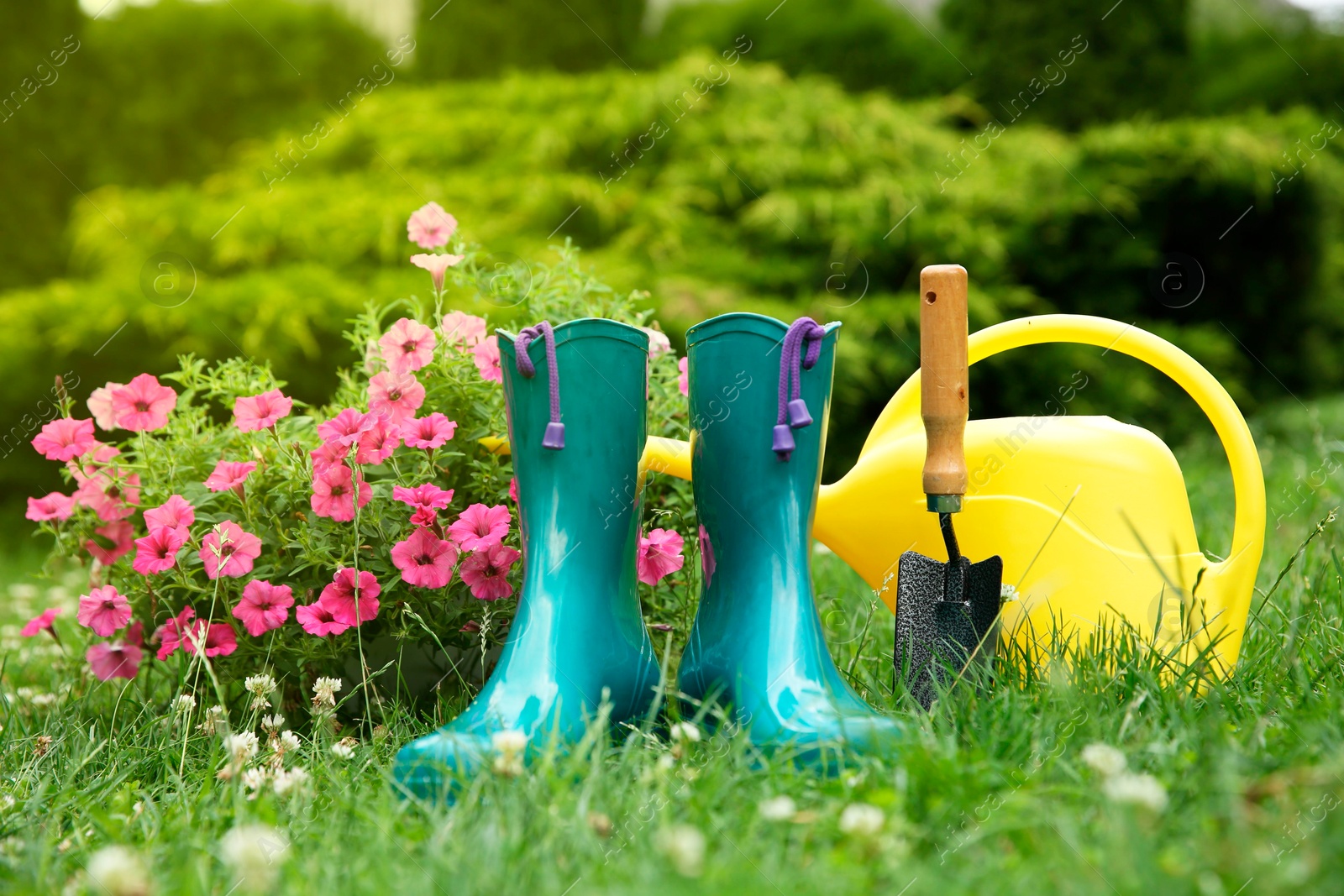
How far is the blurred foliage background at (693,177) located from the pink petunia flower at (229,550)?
1.27 metres

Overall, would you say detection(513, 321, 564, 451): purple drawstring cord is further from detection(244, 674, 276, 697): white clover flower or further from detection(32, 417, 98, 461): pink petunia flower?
detection(32, 417, 98, 461): pink petunia flower

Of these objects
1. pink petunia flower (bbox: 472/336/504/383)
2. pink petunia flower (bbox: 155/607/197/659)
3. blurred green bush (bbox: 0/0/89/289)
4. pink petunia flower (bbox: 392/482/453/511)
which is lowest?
pink petunia flower (bbox: 155/607/197/659)

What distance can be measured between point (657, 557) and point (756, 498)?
0.25m

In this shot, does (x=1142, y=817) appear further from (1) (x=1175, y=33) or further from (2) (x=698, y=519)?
(1) (x=1175, y=33)

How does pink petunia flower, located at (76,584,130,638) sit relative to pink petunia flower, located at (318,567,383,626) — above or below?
below

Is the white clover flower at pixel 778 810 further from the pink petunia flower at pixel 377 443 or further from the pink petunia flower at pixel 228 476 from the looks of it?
the pink petunia flower at pixel 228 476

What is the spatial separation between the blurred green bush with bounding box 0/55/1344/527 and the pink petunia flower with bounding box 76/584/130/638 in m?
1.87

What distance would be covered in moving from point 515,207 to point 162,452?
92.6 inches

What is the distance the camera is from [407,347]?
134cm

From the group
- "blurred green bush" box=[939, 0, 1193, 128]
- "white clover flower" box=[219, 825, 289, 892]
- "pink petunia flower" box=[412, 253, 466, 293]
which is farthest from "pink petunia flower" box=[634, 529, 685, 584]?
"blurred green bush" box=[939, 0, 1193, 128]

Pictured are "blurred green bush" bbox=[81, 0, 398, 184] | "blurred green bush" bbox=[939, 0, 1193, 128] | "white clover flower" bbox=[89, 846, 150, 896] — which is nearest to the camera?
"white clover flower" bbox=[89, 846, 150, 896]

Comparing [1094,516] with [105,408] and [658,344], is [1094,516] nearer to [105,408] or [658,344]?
[658,344]

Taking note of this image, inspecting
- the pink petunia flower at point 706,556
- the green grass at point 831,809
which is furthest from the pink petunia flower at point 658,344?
the green grass at point 831,809

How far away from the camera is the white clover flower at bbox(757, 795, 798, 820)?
791 mm
